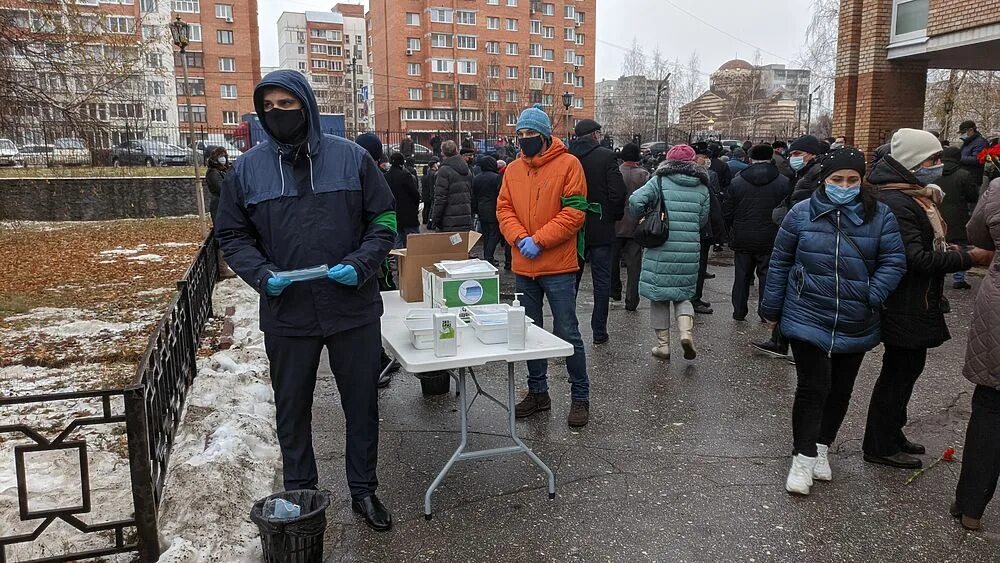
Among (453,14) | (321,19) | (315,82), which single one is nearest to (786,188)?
(453,14)

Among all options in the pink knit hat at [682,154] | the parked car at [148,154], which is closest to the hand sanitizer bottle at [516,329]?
the pink knit hat at [682,154]

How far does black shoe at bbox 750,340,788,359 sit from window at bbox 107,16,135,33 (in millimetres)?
10898

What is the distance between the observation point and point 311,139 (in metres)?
3.19

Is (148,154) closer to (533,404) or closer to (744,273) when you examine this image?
(744,273)

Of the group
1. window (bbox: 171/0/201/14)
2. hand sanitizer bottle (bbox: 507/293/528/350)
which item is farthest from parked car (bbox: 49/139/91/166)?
window (bbox: 171/0/201/14)

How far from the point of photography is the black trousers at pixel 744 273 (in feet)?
24.1

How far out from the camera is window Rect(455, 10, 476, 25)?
237ft

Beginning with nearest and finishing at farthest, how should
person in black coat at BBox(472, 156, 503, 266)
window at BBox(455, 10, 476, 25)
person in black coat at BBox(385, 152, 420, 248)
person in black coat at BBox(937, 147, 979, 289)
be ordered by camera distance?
1. person in black coat at BBox(385, 152, 420, 248)
2. person in black coat at BBox(937, 147, 979, 289)
3. person in black coat at BBox(472, 156, 503, 266)
4. window at BBox(455, 10, 476, 25)

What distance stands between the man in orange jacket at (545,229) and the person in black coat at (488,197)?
19.7 feet

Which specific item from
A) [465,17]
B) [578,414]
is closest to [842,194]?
[578,414]

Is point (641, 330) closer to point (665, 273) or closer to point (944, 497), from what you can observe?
point (665, 273)

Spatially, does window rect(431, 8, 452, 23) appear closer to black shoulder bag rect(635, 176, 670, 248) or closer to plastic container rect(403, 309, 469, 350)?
black shoulder bag rect(635, 176, 670, 248)

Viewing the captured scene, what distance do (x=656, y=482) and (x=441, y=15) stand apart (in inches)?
2921

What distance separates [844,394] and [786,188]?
3.86 metres
